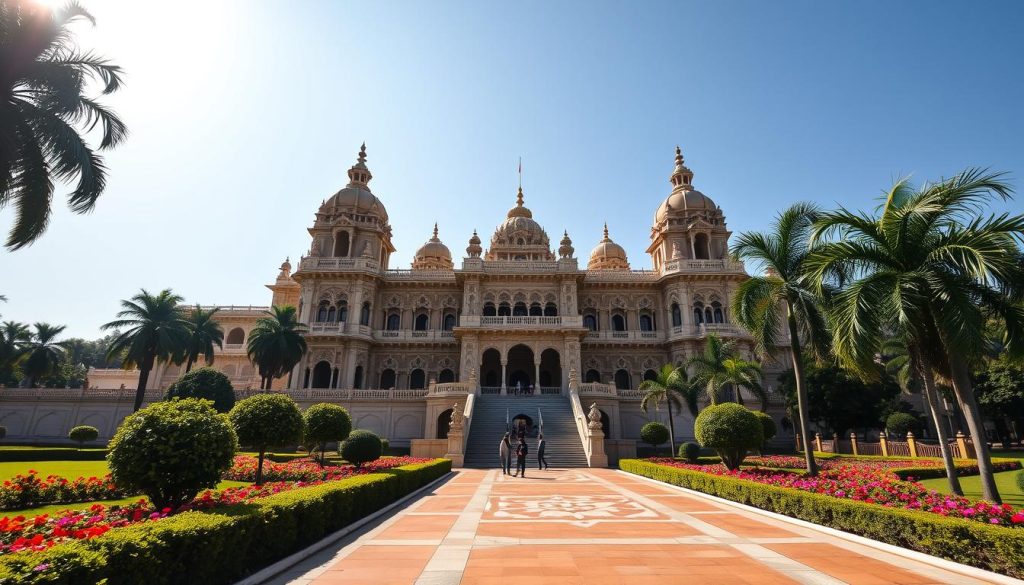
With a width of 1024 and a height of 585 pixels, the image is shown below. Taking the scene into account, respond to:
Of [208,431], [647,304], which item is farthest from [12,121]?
[647,304]

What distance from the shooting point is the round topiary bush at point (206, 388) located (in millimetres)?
25812

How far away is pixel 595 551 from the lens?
23.0ft

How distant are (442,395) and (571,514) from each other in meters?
19.7

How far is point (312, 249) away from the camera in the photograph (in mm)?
38062

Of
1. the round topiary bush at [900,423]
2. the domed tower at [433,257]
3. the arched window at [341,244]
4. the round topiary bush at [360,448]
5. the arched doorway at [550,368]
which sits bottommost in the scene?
the round topiary bush at [360,448]

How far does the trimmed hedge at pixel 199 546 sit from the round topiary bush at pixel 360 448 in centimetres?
762

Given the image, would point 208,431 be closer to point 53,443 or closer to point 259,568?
point 259,568

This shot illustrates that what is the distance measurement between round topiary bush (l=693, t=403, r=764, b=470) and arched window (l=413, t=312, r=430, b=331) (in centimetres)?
2545

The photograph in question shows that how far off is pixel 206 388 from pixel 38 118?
51.4 ft

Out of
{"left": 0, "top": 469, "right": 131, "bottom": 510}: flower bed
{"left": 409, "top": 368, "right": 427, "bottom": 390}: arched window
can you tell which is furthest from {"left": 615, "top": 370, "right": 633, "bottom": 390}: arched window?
{"left": 0, "top": 469, "right": 131, "bottom": 510}: flower bed

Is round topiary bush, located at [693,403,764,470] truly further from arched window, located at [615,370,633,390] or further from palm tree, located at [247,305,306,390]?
palm tree, located at [247,305,306,390]

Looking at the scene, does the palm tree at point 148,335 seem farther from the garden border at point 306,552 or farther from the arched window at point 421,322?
the garden border at point 306,552

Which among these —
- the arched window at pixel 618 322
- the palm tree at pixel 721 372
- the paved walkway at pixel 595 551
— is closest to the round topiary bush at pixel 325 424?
the paved walkway at pixel 595 551

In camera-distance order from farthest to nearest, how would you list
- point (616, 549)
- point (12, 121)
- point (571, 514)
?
point (12, 121), point (571, 514), point (616, 549)
